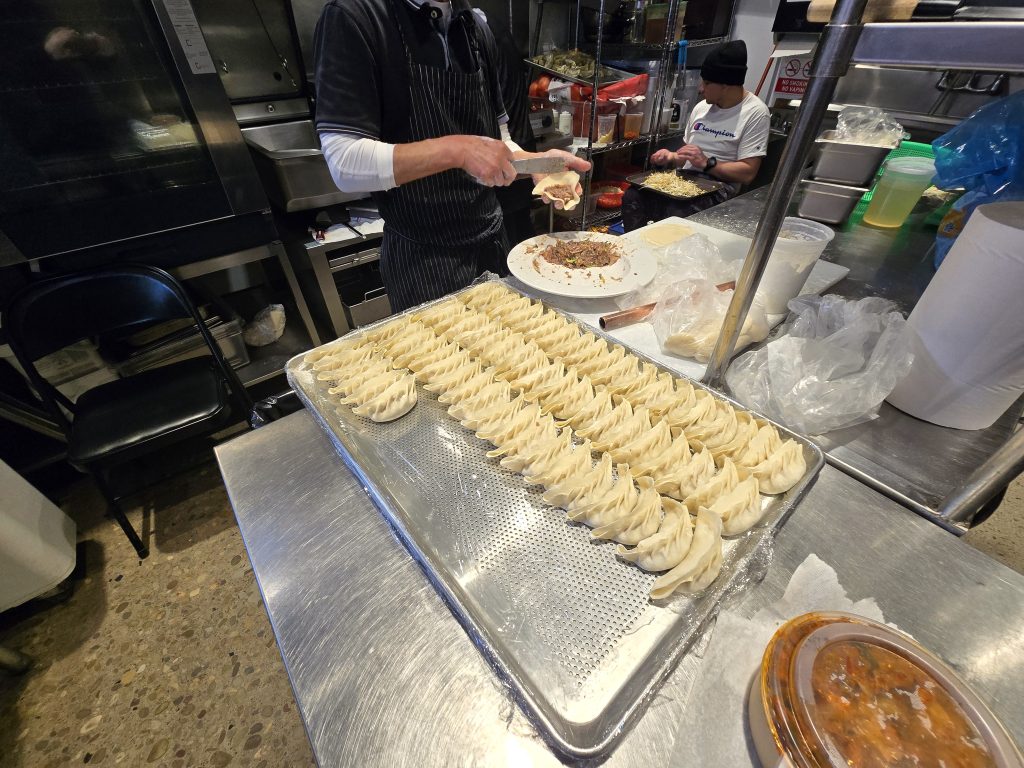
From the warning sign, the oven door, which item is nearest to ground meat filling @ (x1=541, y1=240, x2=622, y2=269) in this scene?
the oven door

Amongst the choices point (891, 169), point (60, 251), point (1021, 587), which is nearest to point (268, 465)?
point (1021, 587)

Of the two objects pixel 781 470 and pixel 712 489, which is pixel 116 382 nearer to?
pixel 712 489

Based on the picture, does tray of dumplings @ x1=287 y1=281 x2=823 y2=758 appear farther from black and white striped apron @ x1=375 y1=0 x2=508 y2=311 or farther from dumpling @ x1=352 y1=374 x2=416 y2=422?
black and white striped apron @ x1=375 y1=0 x2=508 y2=311

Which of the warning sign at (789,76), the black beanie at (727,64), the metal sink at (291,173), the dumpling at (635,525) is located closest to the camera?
the dumpling at (635,525)

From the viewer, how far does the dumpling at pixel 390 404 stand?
129 centimetres

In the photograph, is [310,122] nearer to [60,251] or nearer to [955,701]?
[60,251]

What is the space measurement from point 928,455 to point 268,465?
1903 millimetres

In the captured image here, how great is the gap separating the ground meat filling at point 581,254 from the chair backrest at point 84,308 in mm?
2053

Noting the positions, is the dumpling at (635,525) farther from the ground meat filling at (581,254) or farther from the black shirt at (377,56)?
the black shirt at (377,56)

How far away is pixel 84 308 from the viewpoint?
2.28 metres

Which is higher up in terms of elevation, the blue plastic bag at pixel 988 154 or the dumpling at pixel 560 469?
the blue plastic bag at pixel 988 154

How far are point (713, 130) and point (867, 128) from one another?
200 centimetres

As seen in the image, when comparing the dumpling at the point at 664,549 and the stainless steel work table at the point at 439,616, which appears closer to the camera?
the stainless steel work table at the point at 439,616

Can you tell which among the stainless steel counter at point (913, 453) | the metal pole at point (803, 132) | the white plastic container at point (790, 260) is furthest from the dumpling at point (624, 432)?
the white plastic container at point (790, 260)
